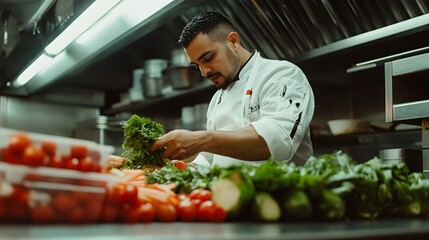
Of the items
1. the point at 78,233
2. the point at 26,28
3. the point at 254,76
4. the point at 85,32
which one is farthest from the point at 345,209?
the point at 26,28

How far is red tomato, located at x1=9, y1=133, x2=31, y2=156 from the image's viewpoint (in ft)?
3.36

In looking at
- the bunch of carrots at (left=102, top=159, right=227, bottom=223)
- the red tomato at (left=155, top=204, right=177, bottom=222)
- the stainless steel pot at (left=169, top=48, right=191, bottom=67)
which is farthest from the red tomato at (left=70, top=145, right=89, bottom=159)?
the stainless steel pot at (left=169, top=48, right=191, bottom=67)

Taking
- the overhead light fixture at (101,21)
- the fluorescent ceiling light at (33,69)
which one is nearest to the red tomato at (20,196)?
the overhead light fixture at (101,21)

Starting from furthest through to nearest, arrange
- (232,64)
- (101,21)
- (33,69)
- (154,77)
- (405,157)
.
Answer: (154,77) → (33,69) → (101,21) → (405,157) → (232,64)

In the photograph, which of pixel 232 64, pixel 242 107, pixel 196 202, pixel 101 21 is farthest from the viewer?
pixel 101 21

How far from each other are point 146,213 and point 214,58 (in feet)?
5.06

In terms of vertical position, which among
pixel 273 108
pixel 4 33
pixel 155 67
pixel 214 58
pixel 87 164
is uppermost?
pixel 4 33

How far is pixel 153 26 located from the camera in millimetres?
2873

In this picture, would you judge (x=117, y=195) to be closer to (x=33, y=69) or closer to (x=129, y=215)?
(x=129, y=215)

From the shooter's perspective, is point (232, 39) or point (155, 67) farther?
point (155, 67)

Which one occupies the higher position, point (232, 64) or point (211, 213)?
point (232, 64)

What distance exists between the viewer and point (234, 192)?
122cm

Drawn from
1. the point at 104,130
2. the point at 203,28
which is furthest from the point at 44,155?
the point at 104,130

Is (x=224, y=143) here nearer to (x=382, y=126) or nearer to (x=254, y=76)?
(x=254, y=76)
